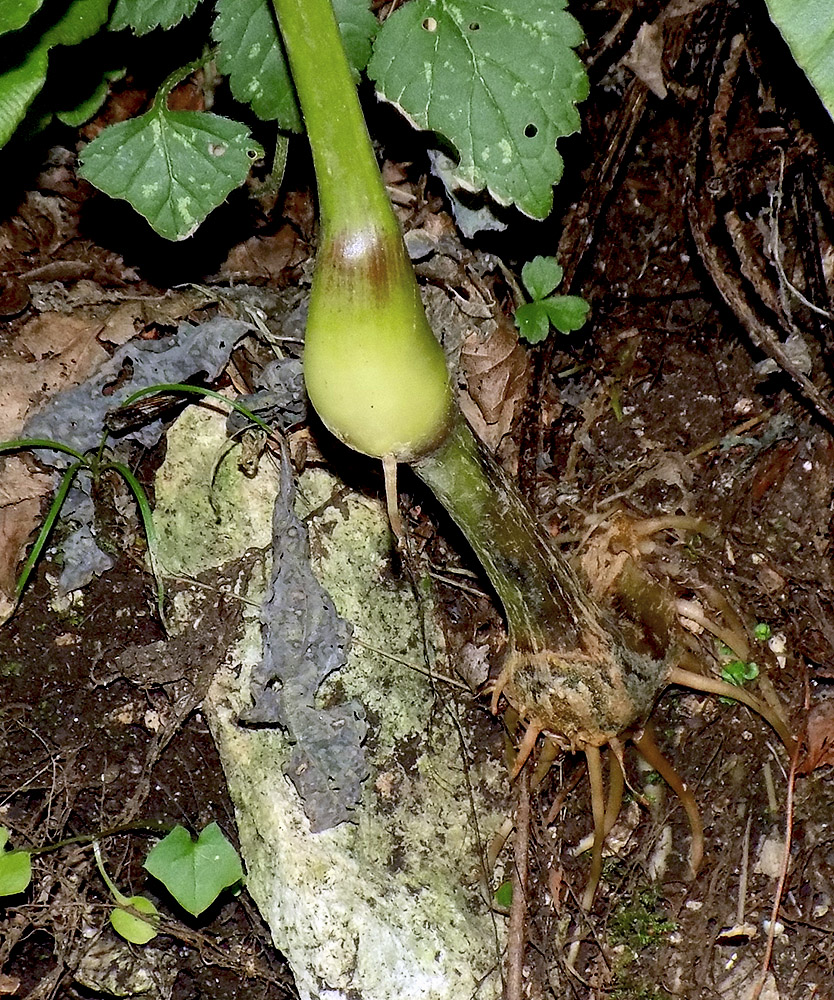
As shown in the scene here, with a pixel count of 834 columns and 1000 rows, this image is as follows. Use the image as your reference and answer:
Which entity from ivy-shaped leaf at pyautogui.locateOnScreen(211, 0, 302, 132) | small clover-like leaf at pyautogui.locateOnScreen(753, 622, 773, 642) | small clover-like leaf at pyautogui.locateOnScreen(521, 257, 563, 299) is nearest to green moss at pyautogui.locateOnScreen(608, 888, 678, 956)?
small clover-like leaf at pyautogui.locateOnScreen(753, 622, 773, 642)

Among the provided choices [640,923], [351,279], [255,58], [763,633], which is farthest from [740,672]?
[255,58]

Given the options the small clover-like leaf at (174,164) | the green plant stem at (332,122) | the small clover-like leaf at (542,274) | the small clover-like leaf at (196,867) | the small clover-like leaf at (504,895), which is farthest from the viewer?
the small clover-like leaf at (542,274)

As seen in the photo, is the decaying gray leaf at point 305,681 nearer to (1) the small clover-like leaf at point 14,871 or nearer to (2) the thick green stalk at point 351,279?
(1) the small clover-like leaf at point 14,871

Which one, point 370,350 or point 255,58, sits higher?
point 255,58

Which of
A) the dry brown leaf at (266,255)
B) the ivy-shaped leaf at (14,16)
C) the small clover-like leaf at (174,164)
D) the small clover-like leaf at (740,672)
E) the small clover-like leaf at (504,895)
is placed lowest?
the small clover-like leaf at (504,895)

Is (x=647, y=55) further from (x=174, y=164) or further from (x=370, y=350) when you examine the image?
(x=370, y=350)

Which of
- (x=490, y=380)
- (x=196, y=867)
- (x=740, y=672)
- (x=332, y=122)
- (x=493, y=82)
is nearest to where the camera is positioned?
(x=332, y=122)

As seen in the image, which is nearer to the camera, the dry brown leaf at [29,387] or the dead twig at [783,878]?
the dead twig at [783,878]

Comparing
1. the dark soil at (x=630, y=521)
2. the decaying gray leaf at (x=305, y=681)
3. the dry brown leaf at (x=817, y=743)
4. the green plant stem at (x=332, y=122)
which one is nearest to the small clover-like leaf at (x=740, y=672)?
the dark soil at (x=630, y=521)
